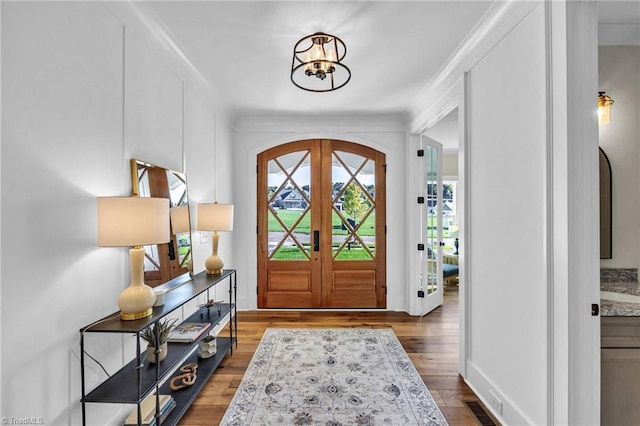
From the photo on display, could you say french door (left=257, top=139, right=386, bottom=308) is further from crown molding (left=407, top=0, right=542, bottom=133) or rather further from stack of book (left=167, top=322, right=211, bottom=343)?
stack of book (left=167, top=322, right=211, bottom=343)

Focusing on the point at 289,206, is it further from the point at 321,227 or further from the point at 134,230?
the point at 134,230

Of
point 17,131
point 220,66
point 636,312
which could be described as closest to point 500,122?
point 636,312

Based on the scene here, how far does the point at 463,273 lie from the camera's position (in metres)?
2.55

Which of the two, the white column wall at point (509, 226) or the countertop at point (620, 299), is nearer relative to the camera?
the countertop at point (620, 299)

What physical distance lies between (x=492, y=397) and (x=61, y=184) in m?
2.78

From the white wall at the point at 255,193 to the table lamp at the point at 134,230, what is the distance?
8.85 feet

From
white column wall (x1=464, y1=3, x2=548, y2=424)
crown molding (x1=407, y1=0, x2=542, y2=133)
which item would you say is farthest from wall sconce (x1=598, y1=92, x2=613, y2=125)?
crown molding (x1=407, y1=0, x2=542, y2=133)

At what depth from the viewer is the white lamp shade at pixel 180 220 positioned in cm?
254

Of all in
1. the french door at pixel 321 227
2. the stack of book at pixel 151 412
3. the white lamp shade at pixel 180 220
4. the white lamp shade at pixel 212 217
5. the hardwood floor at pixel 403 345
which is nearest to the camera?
the stack of book at pixel 151 412

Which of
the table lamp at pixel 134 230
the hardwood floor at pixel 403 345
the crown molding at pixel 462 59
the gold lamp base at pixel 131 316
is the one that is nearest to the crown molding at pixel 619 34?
the crown molding at pixel 462 59

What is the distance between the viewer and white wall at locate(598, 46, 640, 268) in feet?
6.82

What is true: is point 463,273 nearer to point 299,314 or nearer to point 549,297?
point 549,297

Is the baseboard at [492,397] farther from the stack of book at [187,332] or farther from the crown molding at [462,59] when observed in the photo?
the crown molding at [462,59]

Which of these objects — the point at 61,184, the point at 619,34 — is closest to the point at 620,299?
the point at 619,34
